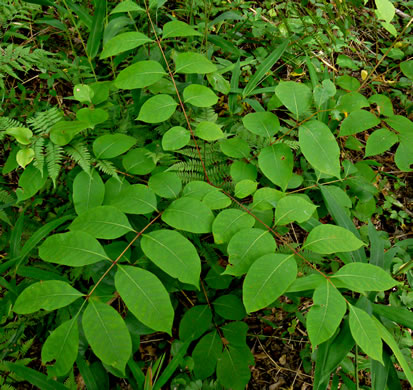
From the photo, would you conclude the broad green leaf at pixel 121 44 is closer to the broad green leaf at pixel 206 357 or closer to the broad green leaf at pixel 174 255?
the broad green leaf at pixel 174 255

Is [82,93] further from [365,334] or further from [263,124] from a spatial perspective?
[365,334]

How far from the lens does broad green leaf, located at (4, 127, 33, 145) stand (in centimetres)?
131

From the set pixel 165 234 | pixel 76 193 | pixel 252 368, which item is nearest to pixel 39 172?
pixel 76 193

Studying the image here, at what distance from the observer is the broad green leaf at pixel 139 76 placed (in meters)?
1.40

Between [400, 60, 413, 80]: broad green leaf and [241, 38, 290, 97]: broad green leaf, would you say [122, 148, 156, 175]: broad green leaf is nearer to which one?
[241, 38, 290, 97]: broad green leaf

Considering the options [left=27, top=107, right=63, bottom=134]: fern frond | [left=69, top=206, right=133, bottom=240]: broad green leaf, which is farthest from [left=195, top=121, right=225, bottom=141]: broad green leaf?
[left=27, top=107, right=63, bottom=134]: fern frond

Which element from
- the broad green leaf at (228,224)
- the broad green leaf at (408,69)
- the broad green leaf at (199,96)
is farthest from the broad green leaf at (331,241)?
the broad green leaf at (408,69)

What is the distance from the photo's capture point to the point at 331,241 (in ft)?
3.92

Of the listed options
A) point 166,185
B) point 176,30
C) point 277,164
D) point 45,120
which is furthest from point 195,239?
point 176,30

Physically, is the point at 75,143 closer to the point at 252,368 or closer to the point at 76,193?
the point at 76,193

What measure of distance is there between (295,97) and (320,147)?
12.1 inches

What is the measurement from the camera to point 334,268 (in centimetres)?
189

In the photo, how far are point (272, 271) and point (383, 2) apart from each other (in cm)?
171

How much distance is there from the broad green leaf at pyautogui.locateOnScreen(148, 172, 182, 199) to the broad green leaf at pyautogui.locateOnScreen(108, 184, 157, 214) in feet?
0.25
